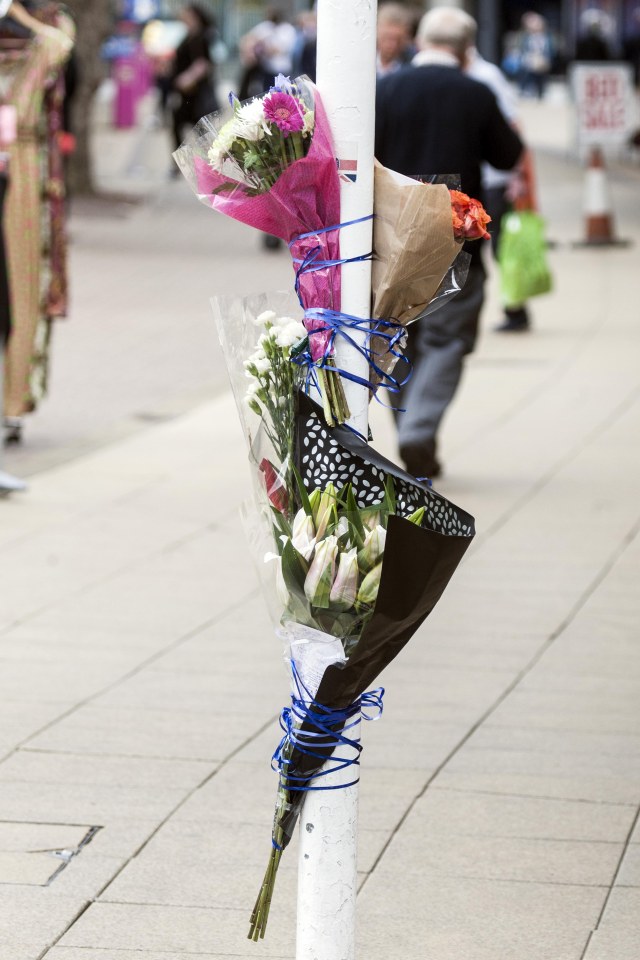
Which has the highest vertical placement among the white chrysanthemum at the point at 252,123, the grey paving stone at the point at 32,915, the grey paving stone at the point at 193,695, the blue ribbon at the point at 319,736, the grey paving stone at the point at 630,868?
the white chrysanthemum at the point at 252,123

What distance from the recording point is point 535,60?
4178 centimetres

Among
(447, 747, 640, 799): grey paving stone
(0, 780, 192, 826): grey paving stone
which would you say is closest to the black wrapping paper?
(0, 780, 192, 826): grey paving stone

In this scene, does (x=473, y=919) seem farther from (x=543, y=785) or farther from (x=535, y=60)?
(x=535, y=60)

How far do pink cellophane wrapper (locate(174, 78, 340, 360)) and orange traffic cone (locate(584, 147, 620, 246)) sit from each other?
47.8ft

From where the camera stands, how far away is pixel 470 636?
551cm

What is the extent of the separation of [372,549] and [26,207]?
5.87m

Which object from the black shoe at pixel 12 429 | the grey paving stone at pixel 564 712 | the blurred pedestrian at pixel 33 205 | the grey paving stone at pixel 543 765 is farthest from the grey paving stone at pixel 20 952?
the black shoe at pixel 12 429

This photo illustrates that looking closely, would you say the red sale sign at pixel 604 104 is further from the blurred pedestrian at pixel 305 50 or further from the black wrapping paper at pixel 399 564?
the black wrapping paper at pixel 399 564

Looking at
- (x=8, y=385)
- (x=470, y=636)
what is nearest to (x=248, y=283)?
(x=8, y=385)

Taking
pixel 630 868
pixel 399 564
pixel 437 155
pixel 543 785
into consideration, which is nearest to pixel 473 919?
pixel 630 868

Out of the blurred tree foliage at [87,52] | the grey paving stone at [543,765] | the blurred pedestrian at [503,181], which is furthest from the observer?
the blurred tree foliage at [87,52]

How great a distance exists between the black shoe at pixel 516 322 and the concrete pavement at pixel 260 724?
3819 mm

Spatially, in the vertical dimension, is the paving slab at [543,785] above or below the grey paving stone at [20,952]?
below

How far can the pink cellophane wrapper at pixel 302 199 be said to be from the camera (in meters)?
2.74
